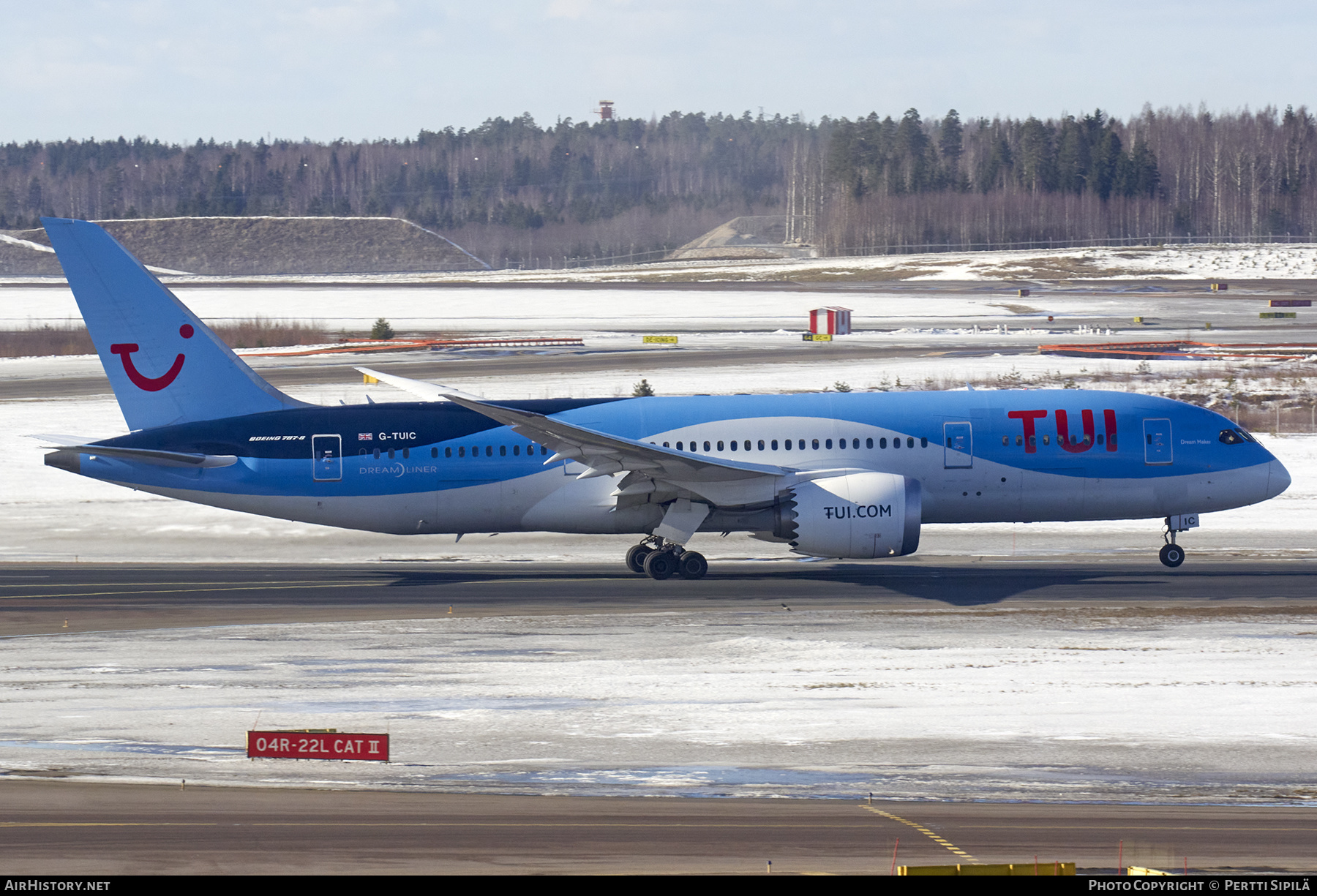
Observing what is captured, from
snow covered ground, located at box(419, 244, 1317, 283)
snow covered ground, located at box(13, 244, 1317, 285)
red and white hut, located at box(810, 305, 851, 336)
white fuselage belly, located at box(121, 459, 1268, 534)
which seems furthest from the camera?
snow covered ground, located at box(419, 244, 1317, 283)

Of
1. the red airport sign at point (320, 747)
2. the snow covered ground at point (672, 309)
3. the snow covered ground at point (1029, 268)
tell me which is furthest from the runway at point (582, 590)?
the snow covered ground at point (1029, 268)

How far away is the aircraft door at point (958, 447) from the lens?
31.0 m

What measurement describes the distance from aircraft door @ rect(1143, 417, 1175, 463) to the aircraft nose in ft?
7.73

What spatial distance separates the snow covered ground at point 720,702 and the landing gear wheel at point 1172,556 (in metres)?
5.04

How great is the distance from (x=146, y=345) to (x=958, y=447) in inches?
738

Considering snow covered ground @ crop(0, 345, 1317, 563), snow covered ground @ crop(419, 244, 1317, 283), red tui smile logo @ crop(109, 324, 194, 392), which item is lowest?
snow covered ground @ crop(0, 345, 1317, 563)

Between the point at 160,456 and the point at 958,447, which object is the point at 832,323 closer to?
the point at 958,447

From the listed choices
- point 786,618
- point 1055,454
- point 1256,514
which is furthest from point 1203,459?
point 786,618

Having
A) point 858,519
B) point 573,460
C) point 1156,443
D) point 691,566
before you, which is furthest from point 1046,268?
point 573,460

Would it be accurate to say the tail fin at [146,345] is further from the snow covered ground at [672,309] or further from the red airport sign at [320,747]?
the snow covered ground at [672,309]

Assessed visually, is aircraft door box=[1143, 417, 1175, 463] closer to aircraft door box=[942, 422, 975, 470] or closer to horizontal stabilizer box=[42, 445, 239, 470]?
aircraft door box=[942, 422, 975, 470]

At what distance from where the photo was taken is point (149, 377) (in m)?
31.6

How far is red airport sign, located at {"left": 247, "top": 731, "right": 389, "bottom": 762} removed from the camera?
693 inches

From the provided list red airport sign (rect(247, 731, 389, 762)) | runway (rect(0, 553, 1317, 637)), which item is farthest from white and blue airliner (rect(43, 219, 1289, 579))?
red airport sign (rect(247, 731, 389, 762))
